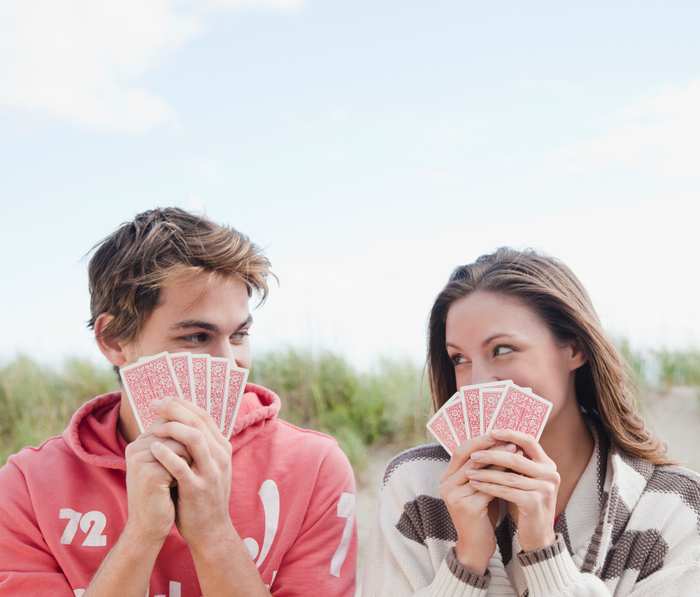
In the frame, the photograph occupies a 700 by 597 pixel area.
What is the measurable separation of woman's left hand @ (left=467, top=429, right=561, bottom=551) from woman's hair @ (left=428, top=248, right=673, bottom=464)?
1.69 ft

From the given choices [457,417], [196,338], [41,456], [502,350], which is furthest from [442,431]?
[41,456]

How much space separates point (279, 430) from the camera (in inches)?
120

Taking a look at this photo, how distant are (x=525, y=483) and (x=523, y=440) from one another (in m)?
0.12

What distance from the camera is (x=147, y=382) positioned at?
2.63 metres

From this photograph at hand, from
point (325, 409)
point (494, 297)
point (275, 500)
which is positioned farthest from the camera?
point (325, 409)

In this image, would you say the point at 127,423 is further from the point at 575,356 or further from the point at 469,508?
the point at 575,356

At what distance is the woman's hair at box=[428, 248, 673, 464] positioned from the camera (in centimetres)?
272

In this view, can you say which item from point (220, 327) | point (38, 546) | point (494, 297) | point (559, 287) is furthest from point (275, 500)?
point (559, 287)

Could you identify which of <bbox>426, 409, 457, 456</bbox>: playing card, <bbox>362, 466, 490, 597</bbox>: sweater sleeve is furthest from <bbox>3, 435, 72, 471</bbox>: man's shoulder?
<bbox>426, 409, 457, 456</bbox>: playing card

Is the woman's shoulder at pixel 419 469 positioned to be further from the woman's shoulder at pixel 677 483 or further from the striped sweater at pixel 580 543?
the woman's shoulder at pixel 677 483

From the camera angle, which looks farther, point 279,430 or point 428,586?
point 279,430

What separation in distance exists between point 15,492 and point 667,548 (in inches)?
83.7

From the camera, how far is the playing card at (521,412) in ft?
8.10

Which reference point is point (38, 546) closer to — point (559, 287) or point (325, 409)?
point (559, 287)
